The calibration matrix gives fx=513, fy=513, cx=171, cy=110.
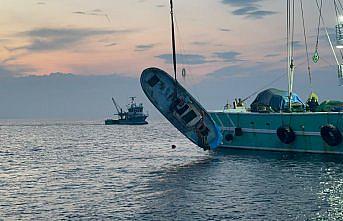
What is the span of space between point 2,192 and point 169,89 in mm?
23010

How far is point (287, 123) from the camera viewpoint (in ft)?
171

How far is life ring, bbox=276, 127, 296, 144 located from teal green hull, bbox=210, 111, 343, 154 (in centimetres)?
37

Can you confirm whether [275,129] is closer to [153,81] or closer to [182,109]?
[182,109]

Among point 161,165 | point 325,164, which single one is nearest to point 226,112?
point 161,165

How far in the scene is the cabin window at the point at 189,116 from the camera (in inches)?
2091

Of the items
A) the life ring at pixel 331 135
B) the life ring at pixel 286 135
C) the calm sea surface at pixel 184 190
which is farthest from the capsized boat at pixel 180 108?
the life ring at pixel 331 135

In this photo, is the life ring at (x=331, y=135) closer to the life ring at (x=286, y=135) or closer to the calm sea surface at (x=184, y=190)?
the calm sea surface at (x=184, y=190)

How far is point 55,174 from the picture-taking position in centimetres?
4778

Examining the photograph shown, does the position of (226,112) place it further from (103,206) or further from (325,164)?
(103,206)

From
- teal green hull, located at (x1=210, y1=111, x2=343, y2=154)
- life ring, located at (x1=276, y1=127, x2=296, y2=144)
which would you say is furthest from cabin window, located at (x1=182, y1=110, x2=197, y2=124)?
life ring, located at (x1=276, y1=127, x2=296, y2=144)

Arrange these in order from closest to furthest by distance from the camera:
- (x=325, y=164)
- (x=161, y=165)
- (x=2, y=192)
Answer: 1. (x=2, y=192)
2. (x=325, y=164)
3. (x=161, y=165)

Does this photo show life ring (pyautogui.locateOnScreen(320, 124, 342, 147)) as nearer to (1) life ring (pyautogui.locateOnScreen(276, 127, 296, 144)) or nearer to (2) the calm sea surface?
(2) the calm sea surface

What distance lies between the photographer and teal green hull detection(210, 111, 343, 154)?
49031 mm

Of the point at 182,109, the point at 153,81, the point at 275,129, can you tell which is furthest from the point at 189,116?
the point at 275,129
